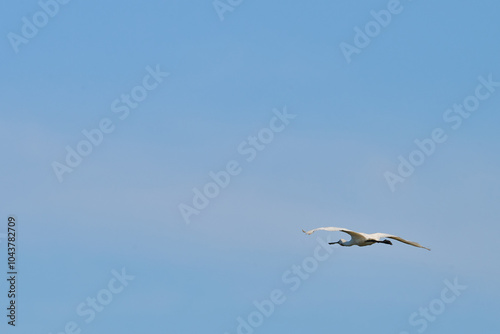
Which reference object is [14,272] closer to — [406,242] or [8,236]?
[8,236]

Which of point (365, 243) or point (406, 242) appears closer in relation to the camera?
point (406, 242)

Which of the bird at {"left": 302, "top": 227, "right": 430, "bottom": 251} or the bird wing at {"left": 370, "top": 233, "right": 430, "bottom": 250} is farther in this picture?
the bird at {"left": 302, "top": 227, "right": 430, "bottom": 251}

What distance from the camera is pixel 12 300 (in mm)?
79875

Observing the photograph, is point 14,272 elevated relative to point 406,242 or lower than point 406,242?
elevated

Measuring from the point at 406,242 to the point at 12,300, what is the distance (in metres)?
23.9

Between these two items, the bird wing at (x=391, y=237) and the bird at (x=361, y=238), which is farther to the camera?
the bird at (x=361, y=238)

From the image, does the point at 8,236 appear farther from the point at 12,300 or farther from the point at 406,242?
the point at 406,242

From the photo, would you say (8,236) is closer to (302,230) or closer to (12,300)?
(12,300)

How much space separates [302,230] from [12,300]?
17.7m

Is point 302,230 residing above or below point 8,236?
below

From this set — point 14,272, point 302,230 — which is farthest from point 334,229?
point 14,272

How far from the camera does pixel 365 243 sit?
79125 mm

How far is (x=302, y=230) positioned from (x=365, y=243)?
4.26m

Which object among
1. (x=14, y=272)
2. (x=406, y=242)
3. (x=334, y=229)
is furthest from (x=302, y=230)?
(x=14, y=272)
